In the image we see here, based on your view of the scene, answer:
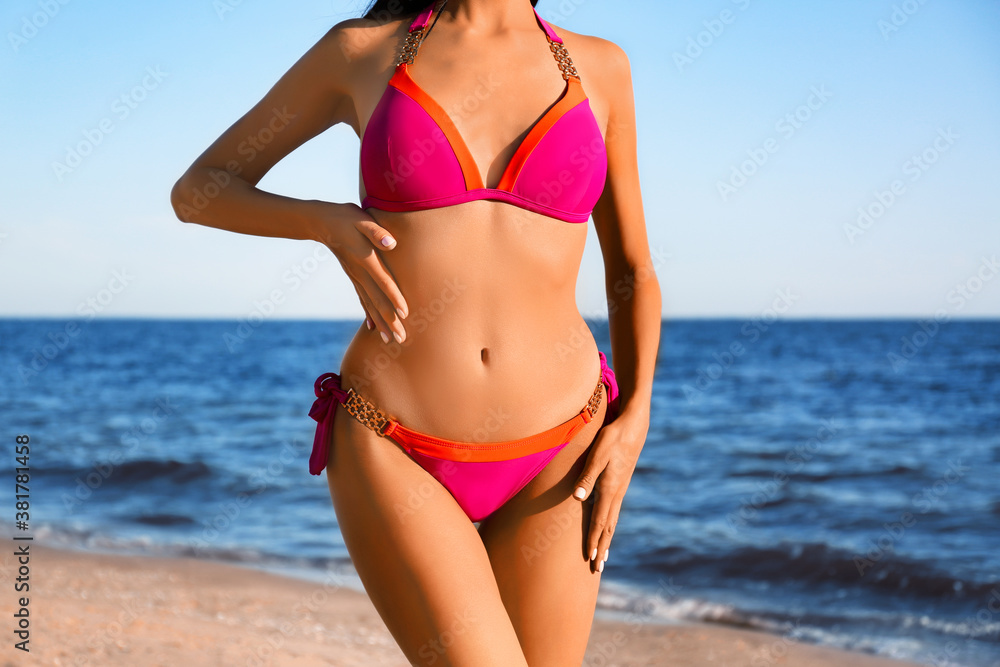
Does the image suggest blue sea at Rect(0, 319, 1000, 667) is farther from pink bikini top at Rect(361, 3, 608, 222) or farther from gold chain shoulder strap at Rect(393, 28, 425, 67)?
gold chain shoulder strap at Rect(393, 28, 425, 67)

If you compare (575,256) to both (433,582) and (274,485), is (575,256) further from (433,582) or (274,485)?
(274,485)

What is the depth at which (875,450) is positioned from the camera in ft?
49.2

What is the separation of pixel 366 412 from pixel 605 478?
0.55 m

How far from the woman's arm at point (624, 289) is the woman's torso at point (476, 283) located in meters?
0.16

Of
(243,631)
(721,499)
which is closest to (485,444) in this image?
(243,631)

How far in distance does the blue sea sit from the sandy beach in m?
0.57

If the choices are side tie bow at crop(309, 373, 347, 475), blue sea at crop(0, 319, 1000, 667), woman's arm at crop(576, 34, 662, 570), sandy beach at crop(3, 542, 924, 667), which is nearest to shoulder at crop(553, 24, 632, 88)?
woman's arm at crop(576, 34, 662, 570)

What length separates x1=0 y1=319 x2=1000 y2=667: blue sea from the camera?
22.8 feet

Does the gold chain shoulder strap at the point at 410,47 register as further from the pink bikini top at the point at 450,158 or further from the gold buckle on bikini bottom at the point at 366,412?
the gold buckle on bikini bottom at the point at 366,412

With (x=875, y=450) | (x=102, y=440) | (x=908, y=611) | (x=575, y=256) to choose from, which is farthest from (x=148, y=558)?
(x=875, y=450)

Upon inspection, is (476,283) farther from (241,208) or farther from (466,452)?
(241,208)

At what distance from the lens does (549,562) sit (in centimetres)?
186

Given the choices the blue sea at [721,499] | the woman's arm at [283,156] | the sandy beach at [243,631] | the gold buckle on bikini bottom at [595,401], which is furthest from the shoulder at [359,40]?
the blue sea at [721,499]

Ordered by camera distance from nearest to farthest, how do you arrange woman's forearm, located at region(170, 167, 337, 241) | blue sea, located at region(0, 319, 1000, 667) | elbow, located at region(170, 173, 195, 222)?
woman's forearm, located at region(170, 167, 337, 241), elbow, located at region(170, 173, 195, 222), blue sea, located at region(0, 319, 1000, 667)
